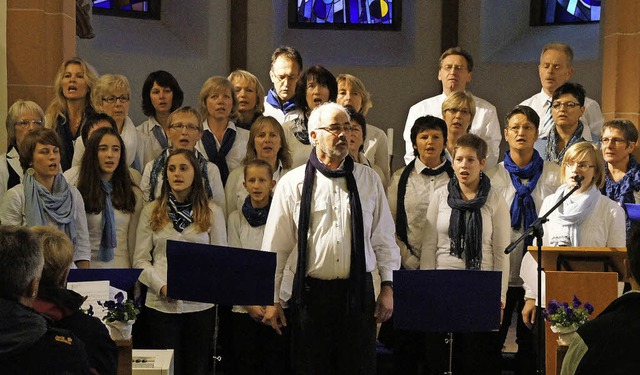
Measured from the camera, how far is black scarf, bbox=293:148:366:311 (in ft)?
20.4

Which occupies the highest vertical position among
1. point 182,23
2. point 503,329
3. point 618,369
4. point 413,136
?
point 182,23

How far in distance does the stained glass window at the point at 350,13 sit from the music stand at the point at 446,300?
708cm

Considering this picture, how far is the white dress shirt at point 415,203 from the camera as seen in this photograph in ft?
24.3

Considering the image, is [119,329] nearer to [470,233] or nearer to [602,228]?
[470,233]

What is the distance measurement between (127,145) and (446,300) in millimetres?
2534

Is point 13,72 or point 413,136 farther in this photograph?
point 13,72

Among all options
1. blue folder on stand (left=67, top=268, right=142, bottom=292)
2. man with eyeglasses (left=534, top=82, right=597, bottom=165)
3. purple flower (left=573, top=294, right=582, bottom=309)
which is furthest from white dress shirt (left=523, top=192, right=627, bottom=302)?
blue folder on stand (left=67, top=268, right=142, bottom=292)

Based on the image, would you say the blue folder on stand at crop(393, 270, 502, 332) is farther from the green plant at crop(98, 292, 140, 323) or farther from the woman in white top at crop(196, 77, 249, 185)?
the woman in white top at crop(196, 77, 249, 185)

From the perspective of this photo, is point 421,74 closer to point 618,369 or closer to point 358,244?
point 358,244

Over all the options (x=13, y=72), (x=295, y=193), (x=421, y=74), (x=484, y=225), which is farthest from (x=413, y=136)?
(x=421, y=74)

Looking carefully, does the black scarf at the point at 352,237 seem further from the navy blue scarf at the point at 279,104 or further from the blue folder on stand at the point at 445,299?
the navy blue scarf at the point at 279,104

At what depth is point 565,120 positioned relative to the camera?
316 inches

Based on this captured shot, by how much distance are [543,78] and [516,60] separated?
3766 millimetres

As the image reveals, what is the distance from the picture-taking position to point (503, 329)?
24.1 ft
